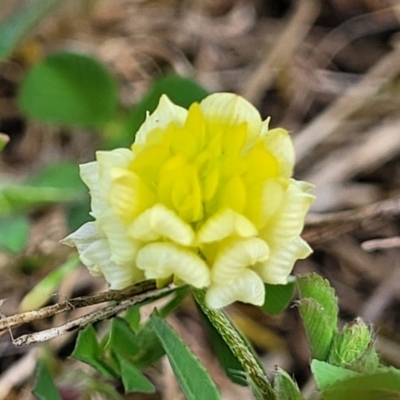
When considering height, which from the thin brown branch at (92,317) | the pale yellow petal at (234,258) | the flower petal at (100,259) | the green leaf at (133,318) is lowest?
the green leaf at (133,318)

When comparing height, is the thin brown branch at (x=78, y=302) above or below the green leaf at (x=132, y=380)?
above

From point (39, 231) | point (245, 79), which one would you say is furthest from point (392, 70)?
point (39, 231)

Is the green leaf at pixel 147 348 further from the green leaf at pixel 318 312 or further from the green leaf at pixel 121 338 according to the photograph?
the green leaf at pixel 318 312

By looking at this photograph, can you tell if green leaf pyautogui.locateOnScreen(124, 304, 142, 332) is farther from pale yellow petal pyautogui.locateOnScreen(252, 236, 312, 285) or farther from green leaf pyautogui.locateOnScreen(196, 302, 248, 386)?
pale yellow petal pyautogui.locateOnScreen(252, 236, 312, 285)

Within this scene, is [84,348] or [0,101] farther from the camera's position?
[0,101]

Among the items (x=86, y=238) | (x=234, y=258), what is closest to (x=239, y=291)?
(x=234, y=258)

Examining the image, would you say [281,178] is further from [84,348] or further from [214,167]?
[84,348]

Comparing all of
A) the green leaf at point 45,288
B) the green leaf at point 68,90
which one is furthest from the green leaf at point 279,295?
the green leaf at point 68,90
